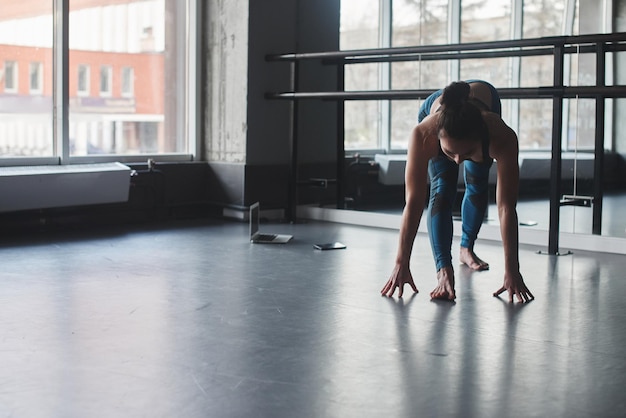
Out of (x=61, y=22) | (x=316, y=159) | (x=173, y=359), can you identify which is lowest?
(x=173, y=359)

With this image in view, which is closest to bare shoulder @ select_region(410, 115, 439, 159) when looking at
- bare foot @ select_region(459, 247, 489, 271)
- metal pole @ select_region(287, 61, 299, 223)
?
bare foot @ select_region(459, 247, 489, 271)

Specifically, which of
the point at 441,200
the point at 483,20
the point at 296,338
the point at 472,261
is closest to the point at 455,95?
the point at 441,200

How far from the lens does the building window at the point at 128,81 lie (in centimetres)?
631

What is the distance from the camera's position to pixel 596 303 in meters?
3.46

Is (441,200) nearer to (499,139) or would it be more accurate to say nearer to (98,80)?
(499,139)

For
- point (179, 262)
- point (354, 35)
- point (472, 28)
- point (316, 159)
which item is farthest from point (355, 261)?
point (472, 28)

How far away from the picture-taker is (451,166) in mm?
3660

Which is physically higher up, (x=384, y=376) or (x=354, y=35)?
(x=354, y=35)

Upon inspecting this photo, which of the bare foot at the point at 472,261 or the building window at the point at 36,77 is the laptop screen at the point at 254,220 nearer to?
the bare foot at the point at 472,261

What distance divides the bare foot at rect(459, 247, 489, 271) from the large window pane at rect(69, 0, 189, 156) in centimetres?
303

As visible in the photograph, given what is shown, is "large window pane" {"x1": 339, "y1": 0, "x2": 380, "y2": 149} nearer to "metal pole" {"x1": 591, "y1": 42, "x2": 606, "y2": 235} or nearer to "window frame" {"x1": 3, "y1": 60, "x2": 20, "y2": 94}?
"metal pole" {"x1": 591, "y1": 42, "x2": 606, "y2": 235}

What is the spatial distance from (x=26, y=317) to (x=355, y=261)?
6.31 ft

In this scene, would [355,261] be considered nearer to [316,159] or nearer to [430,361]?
[430,361]

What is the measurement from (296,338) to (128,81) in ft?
13.2
